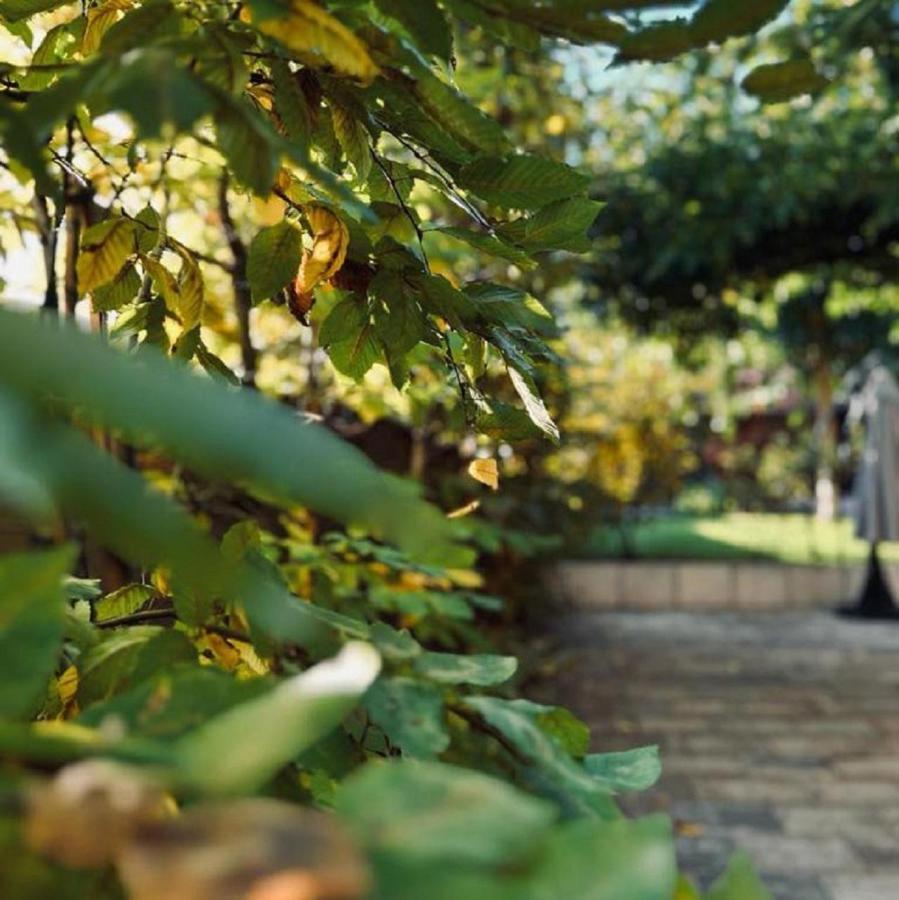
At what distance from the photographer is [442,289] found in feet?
2.83

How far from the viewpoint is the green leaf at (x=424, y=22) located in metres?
0.64

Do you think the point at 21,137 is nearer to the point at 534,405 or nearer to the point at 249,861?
the point at 249,861

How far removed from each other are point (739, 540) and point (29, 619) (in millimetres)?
12894

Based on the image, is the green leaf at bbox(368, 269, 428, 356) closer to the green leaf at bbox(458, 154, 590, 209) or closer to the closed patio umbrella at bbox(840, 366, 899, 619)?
the green leaf at bbox(458, 154, 590, 209)

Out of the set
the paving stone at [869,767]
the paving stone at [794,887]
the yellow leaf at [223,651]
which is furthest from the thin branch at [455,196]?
the paving stone at [869,767]

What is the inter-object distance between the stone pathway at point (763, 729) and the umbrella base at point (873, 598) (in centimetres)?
25

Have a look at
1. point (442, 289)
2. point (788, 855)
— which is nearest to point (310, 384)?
point (788, 855)

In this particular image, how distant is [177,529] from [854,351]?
20.9 metres

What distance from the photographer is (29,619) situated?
39cm

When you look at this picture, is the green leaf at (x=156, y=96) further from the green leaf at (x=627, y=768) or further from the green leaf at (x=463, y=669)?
the green leaf at (x=627, y=768)

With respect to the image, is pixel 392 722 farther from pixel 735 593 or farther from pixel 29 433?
pixel 735 593

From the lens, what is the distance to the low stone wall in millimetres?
10352

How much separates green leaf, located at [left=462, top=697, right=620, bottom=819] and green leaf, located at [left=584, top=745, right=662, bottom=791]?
0.03 metres

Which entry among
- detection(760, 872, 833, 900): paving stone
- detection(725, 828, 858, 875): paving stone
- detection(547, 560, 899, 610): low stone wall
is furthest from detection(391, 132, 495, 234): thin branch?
detection(547, 560, 899, 610): low stone wall
